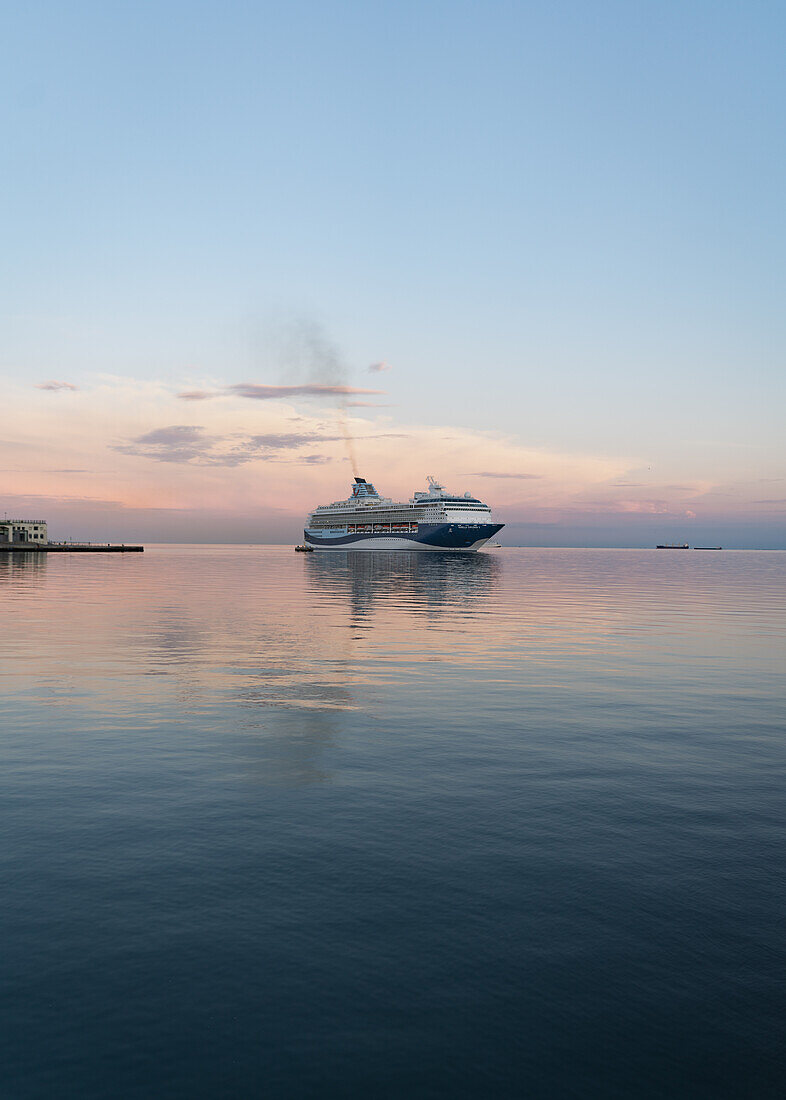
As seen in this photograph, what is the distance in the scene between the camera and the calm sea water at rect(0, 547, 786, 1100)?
6938 millimetres

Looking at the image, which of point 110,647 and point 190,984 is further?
point 110,647

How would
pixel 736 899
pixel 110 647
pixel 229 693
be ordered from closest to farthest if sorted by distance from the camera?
pixel 736 899 < pixel 229 693 < pixel 110 647

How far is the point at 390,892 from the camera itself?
391 inches

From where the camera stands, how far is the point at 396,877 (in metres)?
10.4

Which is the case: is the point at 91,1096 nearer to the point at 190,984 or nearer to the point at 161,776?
the point at 190,984

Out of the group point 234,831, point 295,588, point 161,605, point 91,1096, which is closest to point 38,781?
point 234,831

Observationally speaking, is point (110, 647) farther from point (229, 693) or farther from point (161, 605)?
point (161, 605)

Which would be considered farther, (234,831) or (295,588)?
(295,588)

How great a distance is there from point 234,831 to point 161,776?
12.1ft

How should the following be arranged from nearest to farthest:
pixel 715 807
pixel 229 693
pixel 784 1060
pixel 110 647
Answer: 1. pixel 784 1060
2. pixel 715 807
3. pixel 229 693
4. pixel 110 647

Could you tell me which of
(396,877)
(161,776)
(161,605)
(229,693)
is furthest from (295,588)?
(396,877)

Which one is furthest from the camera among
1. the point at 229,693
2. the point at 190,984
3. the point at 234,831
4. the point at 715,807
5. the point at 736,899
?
the point at 229,693

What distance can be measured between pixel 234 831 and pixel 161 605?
45834 mm

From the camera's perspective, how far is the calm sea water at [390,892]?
22.8 feet
